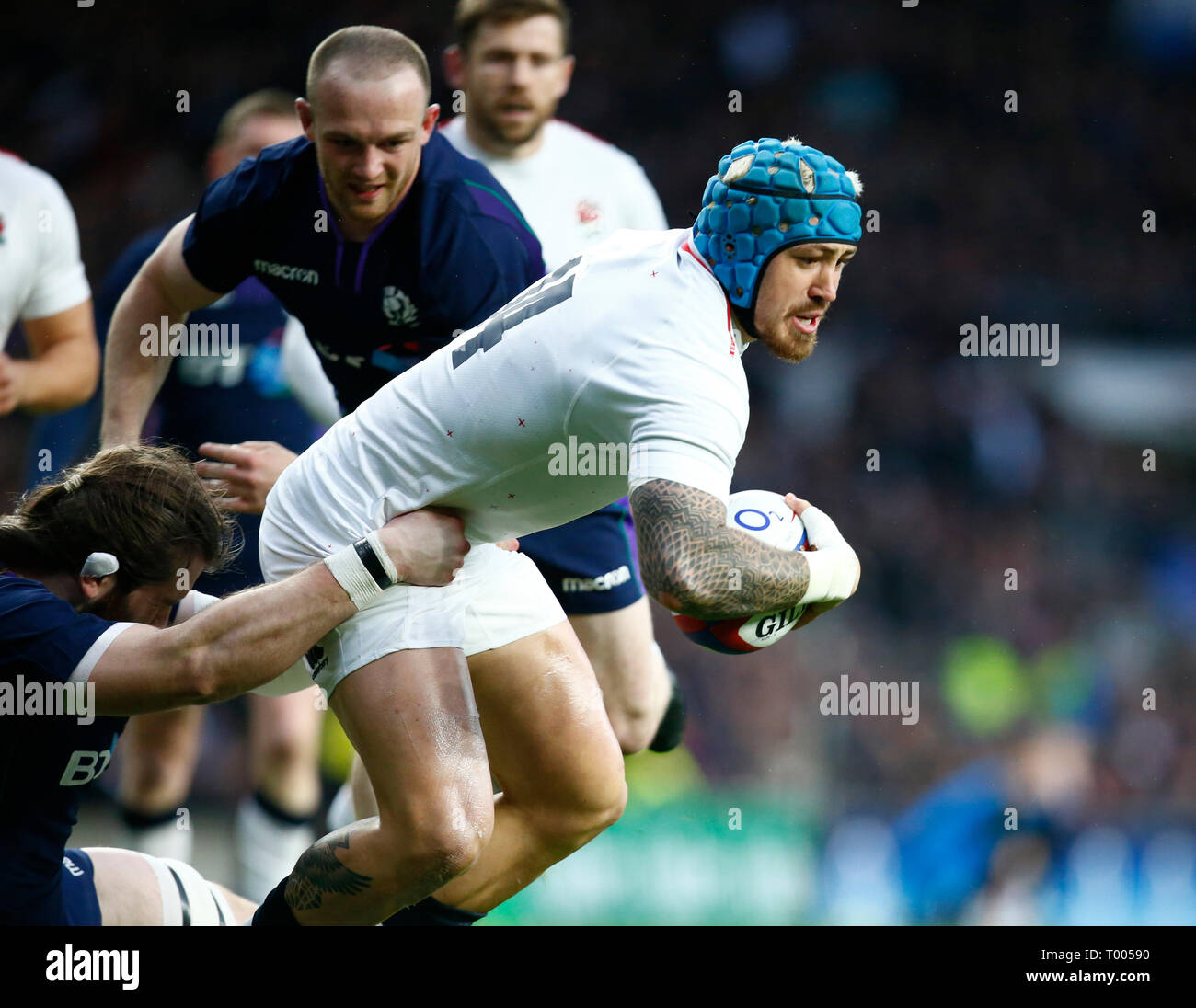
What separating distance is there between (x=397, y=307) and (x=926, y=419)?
7321 millimetres

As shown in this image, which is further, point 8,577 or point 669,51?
point 669,51

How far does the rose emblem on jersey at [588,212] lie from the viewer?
636cm

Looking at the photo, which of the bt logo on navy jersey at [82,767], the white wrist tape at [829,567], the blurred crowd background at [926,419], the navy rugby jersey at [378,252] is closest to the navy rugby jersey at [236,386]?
Answer: the navy rugby jersey at [378,252]

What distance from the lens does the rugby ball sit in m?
3.35

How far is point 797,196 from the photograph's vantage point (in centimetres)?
333

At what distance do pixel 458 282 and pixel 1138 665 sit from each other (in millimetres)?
7346

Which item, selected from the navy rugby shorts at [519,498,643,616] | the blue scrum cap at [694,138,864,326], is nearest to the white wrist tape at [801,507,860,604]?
the blue scrum cap at [694,138,864,326]

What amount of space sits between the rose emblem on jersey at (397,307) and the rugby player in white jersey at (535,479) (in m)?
0.76

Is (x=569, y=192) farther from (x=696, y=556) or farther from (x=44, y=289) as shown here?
(x=696, y=556)

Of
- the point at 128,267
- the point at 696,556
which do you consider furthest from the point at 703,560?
the point at 128,267

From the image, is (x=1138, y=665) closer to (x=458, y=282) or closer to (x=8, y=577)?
(x=458, y=282)

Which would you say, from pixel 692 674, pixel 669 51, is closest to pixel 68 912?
pixel 692 674

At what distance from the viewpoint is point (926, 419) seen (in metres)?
11.0

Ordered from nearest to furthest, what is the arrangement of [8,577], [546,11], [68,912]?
[8,577] → [68,912] → [546,11]
